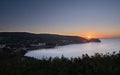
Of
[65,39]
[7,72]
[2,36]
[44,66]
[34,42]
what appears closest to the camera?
[7,72]

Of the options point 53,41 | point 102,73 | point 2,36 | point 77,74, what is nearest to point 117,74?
point 102,73

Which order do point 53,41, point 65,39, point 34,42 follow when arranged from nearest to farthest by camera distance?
point 34,42 < point 53,41 < point 65,39

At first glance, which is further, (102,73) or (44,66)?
(44,66)

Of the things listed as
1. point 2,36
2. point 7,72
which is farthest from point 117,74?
point 2,36

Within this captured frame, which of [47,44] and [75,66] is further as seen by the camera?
[47,44]

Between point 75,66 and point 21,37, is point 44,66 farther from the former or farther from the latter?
point 21,37

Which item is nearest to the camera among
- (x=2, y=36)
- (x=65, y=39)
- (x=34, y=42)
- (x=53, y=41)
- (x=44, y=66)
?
(x=44, y=66)

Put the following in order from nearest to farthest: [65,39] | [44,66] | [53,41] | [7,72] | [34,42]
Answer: [7,72] < [44,66] < [34,42] < [53,41] < [65,39]

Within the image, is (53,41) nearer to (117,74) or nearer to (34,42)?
(34,42)

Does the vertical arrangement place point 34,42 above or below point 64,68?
below
